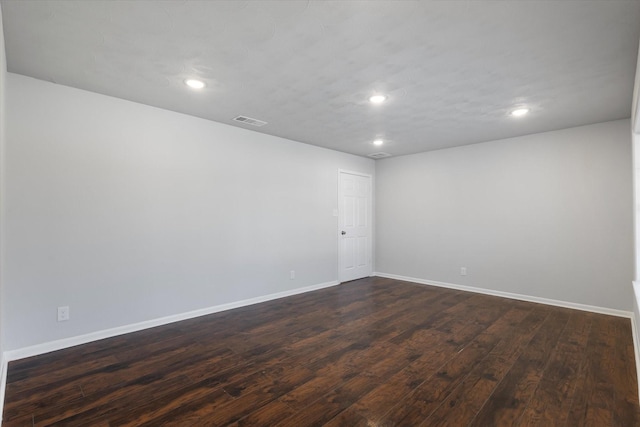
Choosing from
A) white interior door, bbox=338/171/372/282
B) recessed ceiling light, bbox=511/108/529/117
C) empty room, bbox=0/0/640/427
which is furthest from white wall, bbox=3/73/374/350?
recessed ceiling light, bbox=511/108/529/117

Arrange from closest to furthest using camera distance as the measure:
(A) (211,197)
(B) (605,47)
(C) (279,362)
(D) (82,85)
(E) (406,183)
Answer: (B) (605,47) < (C) (279,362) < (D) (82,85) < (A) (211,197) < (E) (406,183)

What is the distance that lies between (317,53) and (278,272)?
3227 millimetres

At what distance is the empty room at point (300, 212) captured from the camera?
6.44 feet

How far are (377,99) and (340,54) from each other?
3.18 feet

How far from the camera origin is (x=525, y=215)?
454 centimetres

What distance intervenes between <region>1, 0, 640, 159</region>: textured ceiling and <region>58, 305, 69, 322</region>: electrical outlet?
2.10 m

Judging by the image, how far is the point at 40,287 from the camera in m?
2.74

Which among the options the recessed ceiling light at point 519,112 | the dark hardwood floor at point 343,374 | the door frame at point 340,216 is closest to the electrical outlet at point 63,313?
the dark hardwood floor at point 343,374

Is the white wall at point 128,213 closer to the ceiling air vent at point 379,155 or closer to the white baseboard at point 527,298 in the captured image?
the ceiling air vent at point 379,155

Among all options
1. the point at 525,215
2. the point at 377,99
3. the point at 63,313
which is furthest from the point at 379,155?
the point at 63,313

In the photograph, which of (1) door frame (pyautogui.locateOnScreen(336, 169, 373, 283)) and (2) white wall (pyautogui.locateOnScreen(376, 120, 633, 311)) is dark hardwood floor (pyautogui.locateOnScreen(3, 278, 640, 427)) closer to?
(2) white wall (pyautogui.locateOnScreen(376, 120, 633, 311))

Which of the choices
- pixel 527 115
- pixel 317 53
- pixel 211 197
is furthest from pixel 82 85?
pixel 527 115

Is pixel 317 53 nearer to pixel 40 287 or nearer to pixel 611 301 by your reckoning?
pixel 40 287

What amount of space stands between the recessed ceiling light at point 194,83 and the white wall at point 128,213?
87 centimetres
